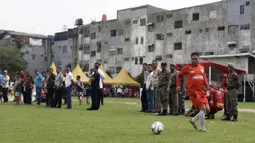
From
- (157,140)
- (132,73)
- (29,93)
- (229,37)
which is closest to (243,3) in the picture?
(229,37)

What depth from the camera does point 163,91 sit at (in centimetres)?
1529

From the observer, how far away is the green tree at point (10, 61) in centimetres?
7638

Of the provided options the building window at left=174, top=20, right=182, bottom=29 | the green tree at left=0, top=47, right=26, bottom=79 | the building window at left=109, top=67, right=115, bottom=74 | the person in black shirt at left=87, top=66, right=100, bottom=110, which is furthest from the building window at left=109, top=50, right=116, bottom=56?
the person in black shirt at left=87, top=66, right=100, bottom=110

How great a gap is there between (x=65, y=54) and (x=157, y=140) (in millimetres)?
76685

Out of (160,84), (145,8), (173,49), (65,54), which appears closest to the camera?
(160,84)

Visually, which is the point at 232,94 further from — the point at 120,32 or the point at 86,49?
the point at 86,49

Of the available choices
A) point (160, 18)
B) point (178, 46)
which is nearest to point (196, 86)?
point (178, 46)

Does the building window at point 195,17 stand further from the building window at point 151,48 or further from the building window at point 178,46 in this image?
the building window at point 151,48

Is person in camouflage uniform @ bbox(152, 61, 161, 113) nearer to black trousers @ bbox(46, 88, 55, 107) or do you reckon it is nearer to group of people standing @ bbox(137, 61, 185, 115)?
group of people standing @ bbox(137, 61, 185, 115)

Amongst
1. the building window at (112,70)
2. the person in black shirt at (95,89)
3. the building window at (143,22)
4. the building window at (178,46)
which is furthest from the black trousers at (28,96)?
the building window at (112,70)

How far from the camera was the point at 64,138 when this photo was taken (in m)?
7.77

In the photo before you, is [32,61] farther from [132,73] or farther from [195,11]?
[195,11]

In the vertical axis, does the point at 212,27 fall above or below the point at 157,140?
above

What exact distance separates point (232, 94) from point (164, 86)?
266 centimetres
